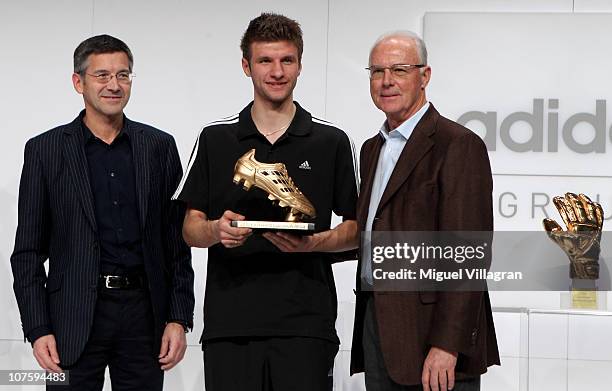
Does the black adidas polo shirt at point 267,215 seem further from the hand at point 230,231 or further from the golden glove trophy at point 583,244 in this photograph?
the golden glove trophy at point 583,244

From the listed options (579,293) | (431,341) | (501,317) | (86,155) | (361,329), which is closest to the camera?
(431,341)

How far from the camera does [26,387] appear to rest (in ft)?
16.6

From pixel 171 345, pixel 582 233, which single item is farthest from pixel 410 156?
pixel 582 233

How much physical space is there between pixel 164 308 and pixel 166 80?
206 cm

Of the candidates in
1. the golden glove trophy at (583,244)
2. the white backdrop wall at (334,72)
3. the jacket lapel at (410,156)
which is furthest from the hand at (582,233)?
the jacket lapel at (410,156)

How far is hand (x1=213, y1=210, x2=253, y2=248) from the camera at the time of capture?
2812mm

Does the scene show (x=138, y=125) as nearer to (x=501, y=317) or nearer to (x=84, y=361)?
(x=84, y=361)

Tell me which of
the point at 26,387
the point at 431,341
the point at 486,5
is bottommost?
the point at 26,387

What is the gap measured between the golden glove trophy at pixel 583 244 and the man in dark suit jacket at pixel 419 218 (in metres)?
1.64

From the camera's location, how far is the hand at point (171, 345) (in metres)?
3.30

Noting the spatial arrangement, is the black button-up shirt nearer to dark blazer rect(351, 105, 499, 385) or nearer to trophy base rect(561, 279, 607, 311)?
dark blazer rect(351, 105, 499, 385)

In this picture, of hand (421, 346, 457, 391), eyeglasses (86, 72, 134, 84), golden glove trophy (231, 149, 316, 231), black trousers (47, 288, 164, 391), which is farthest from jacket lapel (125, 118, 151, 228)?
hand (421, 346, 457, 391)

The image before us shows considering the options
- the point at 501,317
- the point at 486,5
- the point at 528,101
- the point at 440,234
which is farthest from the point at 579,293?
the point at 440,234

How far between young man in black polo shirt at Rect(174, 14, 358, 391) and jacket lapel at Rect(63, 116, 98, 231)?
308 mm
